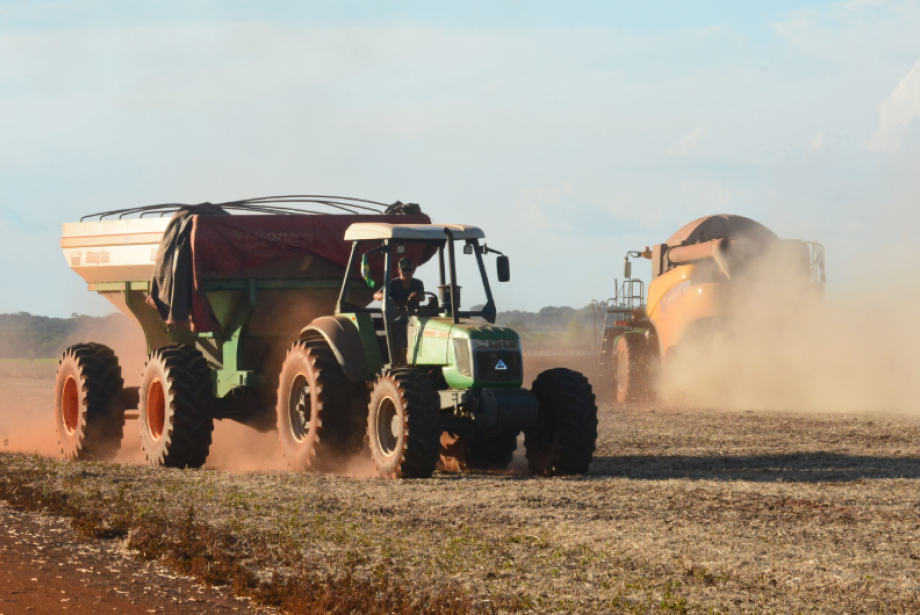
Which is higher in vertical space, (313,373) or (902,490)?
(313,373)

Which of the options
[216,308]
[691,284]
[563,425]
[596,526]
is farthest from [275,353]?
[691,284]

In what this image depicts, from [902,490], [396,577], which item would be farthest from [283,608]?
[902,490]

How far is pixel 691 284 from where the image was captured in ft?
79.6

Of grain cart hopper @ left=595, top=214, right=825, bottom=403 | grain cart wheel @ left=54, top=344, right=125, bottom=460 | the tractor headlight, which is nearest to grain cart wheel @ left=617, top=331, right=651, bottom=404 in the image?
grain cart hopper @ left=595, top=214, right=825, bottom=403

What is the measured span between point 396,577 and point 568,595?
123 cm

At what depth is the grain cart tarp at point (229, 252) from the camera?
14242 mm

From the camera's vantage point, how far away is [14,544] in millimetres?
8805

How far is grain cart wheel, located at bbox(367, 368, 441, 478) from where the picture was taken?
11328 millimetres

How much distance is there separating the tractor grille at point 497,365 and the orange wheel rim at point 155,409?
5.18m

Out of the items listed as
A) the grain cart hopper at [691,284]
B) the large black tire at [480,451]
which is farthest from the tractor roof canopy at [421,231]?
the grain cart hopper at [691,284]

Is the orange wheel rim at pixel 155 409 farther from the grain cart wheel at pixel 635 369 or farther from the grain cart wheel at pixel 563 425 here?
the grain cart wheel at pixel 635 369

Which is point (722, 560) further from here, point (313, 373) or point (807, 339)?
point (807, 339)

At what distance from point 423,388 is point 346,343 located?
1736mm

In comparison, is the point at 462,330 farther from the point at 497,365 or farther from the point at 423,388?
the point at 423,388
